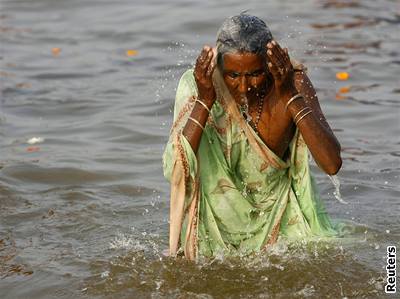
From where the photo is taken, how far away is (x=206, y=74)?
464 centimetres

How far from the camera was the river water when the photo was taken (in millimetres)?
5234

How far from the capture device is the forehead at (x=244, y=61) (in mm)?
4609

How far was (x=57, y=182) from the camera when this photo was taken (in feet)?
23.9

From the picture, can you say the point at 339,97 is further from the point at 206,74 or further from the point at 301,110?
the point at 206,74

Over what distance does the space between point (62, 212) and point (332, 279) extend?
2.22 m

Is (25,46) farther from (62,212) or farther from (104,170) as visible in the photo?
(62,212)

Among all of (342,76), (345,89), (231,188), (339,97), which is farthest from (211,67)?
(342,76)

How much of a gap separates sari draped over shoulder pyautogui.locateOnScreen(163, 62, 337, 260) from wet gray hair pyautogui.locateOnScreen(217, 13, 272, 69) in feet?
0.66

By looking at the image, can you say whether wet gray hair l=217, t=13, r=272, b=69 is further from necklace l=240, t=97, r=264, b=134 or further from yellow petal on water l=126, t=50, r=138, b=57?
yellow petal on water l=126, t=50, r=138, b=57

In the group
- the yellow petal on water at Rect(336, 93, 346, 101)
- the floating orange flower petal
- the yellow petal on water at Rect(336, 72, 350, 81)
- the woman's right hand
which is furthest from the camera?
the yellow petal on water at Rect(336, 72, 350, 81)

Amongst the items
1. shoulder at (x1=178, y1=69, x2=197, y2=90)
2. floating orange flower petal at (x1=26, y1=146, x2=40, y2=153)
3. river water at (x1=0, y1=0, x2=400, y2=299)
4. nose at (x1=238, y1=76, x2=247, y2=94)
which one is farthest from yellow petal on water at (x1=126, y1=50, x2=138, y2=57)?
nose at (x1=238, y1=76, x2=247, y2=94)

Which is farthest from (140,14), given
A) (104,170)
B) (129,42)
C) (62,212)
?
(62,212)

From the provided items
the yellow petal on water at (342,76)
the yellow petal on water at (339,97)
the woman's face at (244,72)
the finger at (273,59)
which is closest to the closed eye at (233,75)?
the woman's face at (244,72)

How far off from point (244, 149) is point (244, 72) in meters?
0.59
